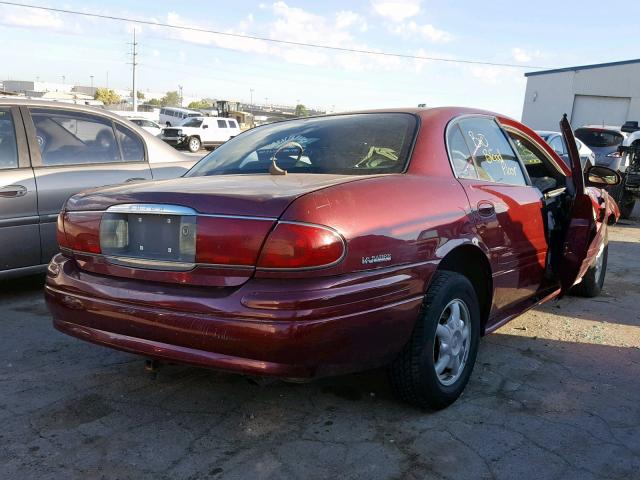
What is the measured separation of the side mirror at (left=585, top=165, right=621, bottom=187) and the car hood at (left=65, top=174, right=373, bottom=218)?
2.51 metres

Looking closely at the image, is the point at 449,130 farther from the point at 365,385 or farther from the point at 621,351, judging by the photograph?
the point at 621,351

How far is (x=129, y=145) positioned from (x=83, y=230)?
2.82 m

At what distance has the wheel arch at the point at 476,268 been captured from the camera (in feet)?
9.97

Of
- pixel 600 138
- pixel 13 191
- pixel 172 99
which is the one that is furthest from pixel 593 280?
pixel 172 99

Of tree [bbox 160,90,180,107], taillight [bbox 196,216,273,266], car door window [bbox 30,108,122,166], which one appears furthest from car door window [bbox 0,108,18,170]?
tree [bbox 160,90,180,107]

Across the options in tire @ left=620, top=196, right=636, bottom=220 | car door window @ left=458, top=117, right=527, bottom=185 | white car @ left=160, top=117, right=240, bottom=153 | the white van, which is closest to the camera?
car door window @ left=458, top=117, right=527, bottom=185

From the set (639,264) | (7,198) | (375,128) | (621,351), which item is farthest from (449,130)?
(639,264)

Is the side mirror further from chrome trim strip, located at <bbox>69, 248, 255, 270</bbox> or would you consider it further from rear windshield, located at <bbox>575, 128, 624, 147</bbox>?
rear windshield, located at <bbox>575, 128, 624, 147</bbox>

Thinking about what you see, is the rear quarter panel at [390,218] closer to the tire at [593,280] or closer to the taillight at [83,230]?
the taillight at [83,230]

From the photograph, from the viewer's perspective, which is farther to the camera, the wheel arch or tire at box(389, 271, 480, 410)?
the wheel arch

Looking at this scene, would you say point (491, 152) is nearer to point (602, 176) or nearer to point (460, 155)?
point (460, 155)

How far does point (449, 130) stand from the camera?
325 centimetres

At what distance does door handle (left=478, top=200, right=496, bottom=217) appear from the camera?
3135mm

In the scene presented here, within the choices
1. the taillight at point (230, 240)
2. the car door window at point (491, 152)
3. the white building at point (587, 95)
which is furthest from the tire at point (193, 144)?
the taillight at point (230, 240)
